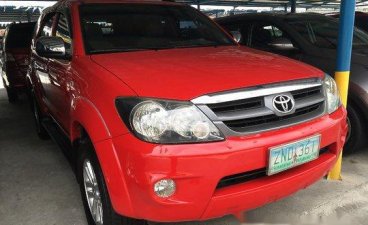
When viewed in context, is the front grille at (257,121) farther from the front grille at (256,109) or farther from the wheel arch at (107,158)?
the wheel arch at (107,158)

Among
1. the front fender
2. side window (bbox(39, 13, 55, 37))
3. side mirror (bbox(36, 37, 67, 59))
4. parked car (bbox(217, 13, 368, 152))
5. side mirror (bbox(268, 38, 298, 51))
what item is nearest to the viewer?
the front fender

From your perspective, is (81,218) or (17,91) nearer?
(81,218)

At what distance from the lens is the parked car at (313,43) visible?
3521mm

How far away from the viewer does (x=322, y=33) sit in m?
4.30

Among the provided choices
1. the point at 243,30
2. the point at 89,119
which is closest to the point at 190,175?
the point at 89,119

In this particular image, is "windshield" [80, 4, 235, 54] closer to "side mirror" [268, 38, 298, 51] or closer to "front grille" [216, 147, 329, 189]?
"side mirror" [268, 38, 298, 51]

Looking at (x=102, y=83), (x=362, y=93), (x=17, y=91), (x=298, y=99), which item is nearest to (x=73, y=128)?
(x=102, y=83)

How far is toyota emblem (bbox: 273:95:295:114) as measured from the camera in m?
2.11

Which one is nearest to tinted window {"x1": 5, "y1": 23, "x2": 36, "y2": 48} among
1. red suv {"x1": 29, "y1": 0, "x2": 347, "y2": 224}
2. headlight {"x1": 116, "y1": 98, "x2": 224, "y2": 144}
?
red suv {"x1": 29, "y1": 0, "x2": 347, "y2": 224}

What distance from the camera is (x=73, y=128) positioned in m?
2.64

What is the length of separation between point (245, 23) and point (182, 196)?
11.9 feet

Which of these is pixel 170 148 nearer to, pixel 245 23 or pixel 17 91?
pixel 245 23

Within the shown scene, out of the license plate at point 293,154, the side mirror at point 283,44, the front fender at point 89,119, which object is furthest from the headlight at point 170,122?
the side mirror at point 283,44

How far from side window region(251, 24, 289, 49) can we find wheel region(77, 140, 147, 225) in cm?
269
